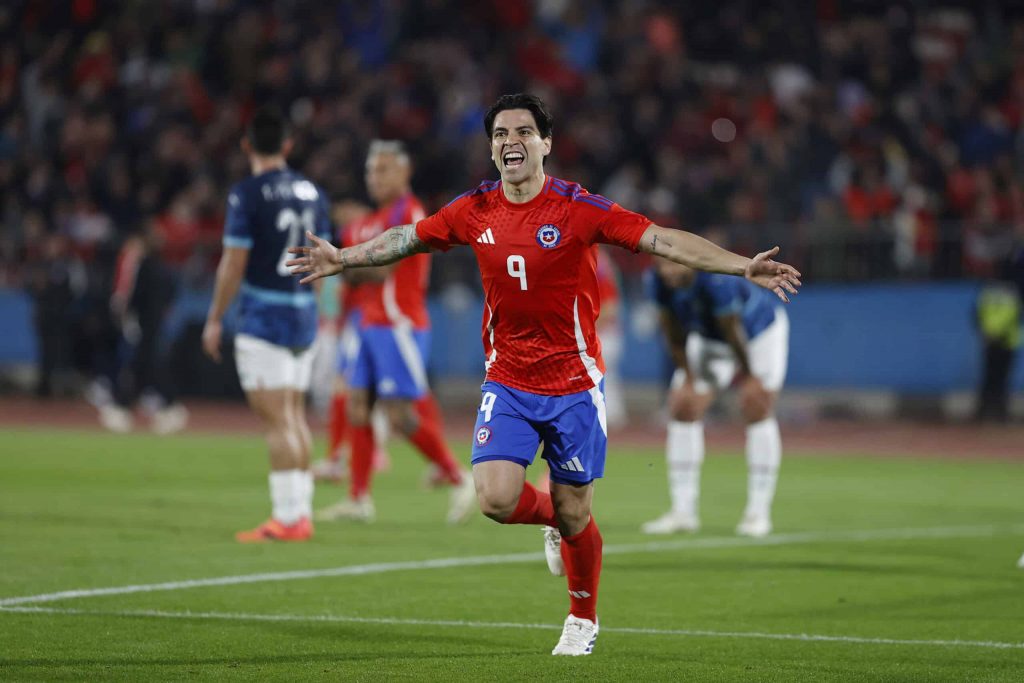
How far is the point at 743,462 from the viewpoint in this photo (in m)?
18.9

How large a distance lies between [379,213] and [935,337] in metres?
13.0

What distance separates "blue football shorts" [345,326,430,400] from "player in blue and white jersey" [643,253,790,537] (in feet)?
6.15

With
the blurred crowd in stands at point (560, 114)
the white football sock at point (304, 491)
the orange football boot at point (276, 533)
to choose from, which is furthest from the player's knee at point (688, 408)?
the blurred crowd in stands at point (560, 114)

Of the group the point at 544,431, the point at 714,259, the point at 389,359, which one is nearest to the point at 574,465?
the point at 544,431

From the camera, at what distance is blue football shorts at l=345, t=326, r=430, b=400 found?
12.4m

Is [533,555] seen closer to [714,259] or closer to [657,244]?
[657,244]

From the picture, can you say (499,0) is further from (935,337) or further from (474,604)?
(474,604)

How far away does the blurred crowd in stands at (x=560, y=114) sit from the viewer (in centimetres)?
2398

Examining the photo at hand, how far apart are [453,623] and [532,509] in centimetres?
82

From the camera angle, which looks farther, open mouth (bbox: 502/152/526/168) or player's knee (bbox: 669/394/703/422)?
player's knee (bbox: 669/394/703/422)

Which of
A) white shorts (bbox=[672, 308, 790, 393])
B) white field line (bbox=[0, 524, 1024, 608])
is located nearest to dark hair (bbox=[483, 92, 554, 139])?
white field line (bbox=[0, 524, 1024, 608])

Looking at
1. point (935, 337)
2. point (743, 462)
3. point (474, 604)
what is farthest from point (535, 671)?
point (935, 337)

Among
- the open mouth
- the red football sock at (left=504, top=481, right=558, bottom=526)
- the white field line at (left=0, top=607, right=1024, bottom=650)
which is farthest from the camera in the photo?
the white field line at (left=0, top=607, right=1024, bottom=650)

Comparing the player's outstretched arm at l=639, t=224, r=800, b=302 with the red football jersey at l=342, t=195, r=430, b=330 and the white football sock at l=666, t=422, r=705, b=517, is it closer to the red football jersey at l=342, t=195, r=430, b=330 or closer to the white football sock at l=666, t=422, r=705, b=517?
the white football sock at l=666, t=422, r=705, b=517
